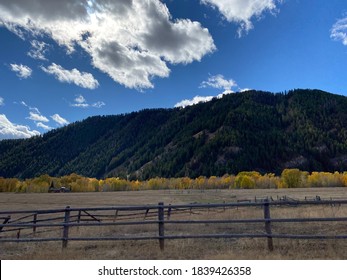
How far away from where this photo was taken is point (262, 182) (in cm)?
14962

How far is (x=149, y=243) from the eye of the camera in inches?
484

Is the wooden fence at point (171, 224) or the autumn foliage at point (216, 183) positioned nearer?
the wooden fence at point (171, 224)

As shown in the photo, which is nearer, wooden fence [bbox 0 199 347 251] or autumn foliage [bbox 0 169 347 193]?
wooden fence [bbox 0 199 347 251]

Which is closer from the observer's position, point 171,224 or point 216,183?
point 171,224

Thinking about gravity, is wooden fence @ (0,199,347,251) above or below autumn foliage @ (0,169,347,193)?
below

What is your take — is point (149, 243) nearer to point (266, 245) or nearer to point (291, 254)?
point (266, 245)

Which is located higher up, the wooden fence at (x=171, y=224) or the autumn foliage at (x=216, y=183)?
the autumn foliage at (x=216, y=183)

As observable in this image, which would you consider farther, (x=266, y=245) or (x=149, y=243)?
(x=149, y=243)

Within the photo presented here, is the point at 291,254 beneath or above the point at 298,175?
beneath

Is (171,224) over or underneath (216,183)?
underneath

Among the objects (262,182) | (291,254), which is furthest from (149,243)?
(262,182)

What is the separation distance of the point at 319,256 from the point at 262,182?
478 feet
